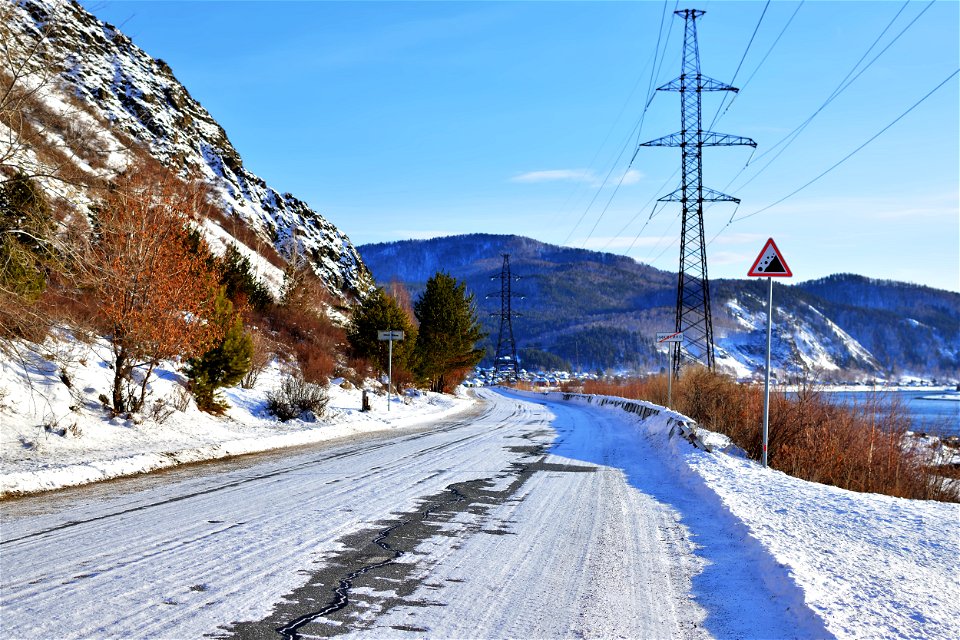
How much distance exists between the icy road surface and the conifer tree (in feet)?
113

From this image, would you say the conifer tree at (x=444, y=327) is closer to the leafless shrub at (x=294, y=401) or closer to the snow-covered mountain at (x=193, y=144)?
the snow-covered mountain at (x=193, y=144)

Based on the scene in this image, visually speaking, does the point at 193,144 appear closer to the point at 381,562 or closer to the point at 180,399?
the point at 180,399

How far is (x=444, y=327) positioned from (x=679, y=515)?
3821 cm

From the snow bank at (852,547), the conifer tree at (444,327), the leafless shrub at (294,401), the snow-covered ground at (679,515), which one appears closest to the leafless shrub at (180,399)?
the snow-covered ground at (679,515)

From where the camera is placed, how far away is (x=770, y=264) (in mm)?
10789

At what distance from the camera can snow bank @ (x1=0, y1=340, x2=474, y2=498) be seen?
9.96 meters

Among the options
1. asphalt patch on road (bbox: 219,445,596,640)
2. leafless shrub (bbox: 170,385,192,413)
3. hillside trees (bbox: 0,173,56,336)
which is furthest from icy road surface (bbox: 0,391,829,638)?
leafless shrub (bbox: 170,385,192,413)

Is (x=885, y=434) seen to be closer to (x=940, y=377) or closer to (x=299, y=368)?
(x=299, y=368)

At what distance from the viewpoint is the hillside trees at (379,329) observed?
109 ft

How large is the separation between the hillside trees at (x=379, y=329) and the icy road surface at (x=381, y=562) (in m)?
23.3

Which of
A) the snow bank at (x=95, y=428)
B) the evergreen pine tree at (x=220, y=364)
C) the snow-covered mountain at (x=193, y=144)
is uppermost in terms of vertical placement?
the snow-covered mountain at (x=193, y=144)

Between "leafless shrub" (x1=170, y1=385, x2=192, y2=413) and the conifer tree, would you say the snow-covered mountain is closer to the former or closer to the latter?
the conifer tree

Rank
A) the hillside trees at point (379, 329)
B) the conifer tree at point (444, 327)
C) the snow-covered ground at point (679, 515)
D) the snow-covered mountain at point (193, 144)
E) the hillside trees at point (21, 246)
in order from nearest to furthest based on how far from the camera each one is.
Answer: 1. the snow-covered ground at point (679, 515)
2. the hillside trees at point (21, 246)
3. the hillside trees at point (379, 329)
4. the conifer tree at point (444, 327)
5. the snow-covered mountain at point (193, 144)

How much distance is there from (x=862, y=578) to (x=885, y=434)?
897cm
